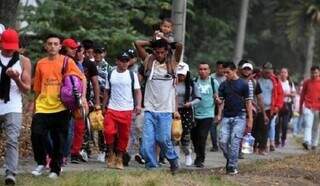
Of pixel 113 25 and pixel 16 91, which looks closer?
pixel 16 91

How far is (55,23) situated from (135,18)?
7.90ft

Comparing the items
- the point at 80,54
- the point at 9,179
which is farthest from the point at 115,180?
the point at 80,54

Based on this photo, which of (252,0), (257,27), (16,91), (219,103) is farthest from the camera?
(257,27)

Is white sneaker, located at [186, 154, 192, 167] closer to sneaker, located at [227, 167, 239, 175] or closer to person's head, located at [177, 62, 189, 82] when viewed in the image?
sneaker, located at [227, 167, 239, 175]

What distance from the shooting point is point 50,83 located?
1012 centimetres

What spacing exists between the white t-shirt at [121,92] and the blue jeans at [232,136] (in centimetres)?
145

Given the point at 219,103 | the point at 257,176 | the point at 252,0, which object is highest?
the point at 252,0

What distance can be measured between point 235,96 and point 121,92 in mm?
1726

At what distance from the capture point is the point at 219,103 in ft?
42.7

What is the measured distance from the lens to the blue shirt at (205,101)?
43.9ft

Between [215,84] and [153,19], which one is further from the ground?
[153,19]

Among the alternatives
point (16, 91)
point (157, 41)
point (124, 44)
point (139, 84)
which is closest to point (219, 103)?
point (139, 84)

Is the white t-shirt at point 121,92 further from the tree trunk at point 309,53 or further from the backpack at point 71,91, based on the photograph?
the tree trunk at point 309,53

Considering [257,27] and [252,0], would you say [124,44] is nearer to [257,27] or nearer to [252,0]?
[252,0]
